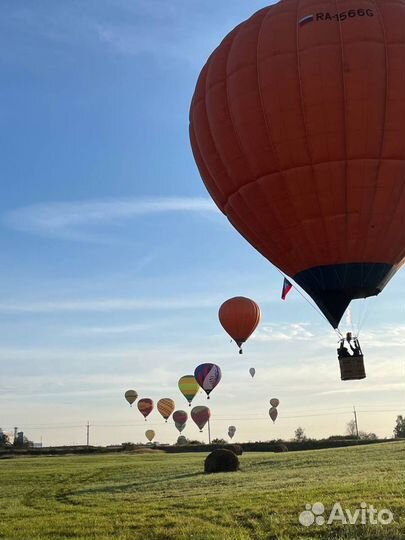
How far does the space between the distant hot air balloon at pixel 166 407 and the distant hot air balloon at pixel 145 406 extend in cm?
295

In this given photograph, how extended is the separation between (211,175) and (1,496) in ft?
57.6

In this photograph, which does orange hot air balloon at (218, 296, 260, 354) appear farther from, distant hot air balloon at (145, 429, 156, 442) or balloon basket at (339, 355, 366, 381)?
distant hot air balloon at (145, 429, 156, 442)

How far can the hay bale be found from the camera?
3497 centimetres

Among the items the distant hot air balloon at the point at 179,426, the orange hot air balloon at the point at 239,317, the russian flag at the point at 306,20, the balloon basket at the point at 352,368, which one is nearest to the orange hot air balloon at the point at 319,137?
the russian flag at the point at 306,20

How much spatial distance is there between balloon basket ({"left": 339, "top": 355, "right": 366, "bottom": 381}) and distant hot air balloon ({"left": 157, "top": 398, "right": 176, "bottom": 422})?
93.7 meters

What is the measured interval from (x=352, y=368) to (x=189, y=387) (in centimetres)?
6963

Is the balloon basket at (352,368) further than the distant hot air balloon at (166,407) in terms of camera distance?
No

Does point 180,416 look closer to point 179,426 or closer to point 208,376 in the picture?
point 179,426

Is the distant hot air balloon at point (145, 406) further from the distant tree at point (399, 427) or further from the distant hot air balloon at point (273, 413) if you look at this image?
the distant tree at point (399, 427)

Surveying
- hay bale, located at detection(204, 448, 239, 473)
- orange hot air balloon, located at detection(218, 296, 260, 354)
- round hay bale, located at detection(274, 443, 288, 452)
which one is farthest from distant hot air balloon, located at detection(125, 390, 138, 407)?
hay bale, located at detection(204, 448, 239, 473)

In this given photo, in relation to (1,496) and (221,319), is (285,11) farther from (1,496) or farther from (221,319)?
(221,319)

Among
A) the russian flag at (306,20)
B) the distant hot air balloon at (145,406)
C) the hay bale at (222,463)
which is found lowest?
the hay bale at (222,463)

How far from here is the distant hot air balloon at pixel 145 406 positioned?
109 metres

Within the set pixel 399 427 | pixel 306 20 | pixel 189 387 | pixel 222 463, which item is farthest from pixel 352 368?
pixel 399 427
